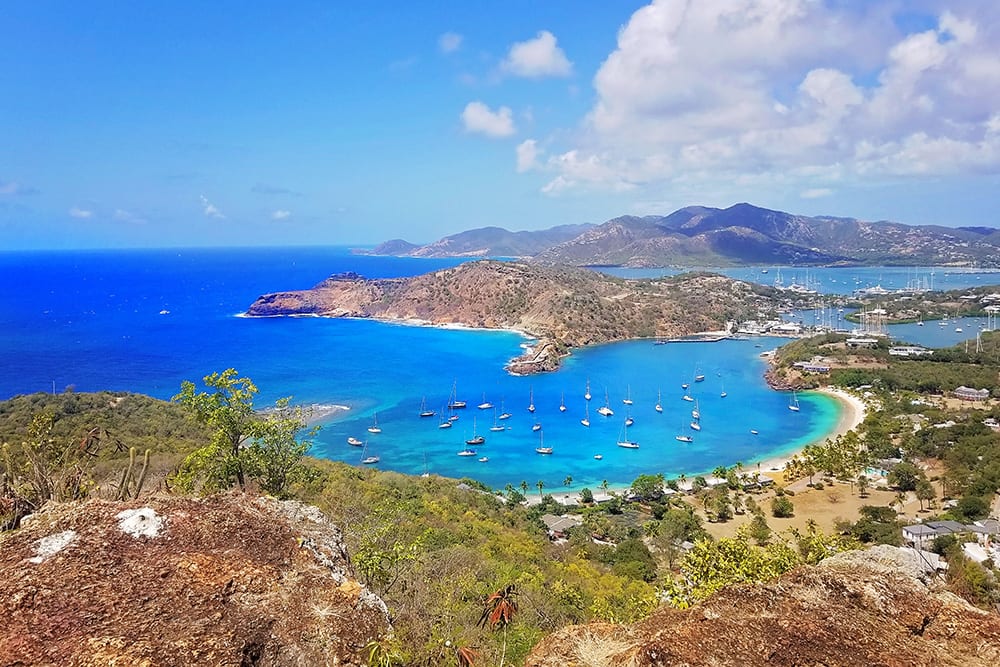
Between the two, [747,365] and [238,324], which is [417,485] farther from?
[238,324]

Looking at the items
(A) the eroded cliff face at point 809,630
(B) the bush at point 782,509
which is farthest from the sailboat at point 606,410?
(A) the eroded cliff face at point 809,630

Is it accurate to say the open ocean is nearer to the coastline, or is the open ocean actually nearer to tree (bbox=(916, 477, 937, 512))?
the coastline

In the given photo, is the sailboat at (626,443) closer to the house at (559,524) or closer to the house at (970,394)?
the house at (559,524)

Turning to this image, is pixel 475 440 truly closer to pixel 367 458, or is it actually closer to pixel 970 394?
pixel 367 458

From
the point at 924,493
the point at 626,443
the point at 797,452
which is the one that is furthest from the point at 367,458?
the point at 924,493

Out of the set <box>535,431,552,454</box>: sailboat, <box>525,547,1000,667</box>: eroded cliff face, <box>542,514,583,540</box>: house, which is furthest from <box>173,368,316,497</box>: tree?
<box>535,431,552,454</box>: sailboat

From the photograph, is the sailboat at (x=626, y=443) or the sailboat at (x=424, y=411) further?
the sailboat at (x=424, y=411)

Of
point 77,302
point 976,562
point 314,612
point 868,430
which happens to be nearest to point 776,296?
point 868,430
